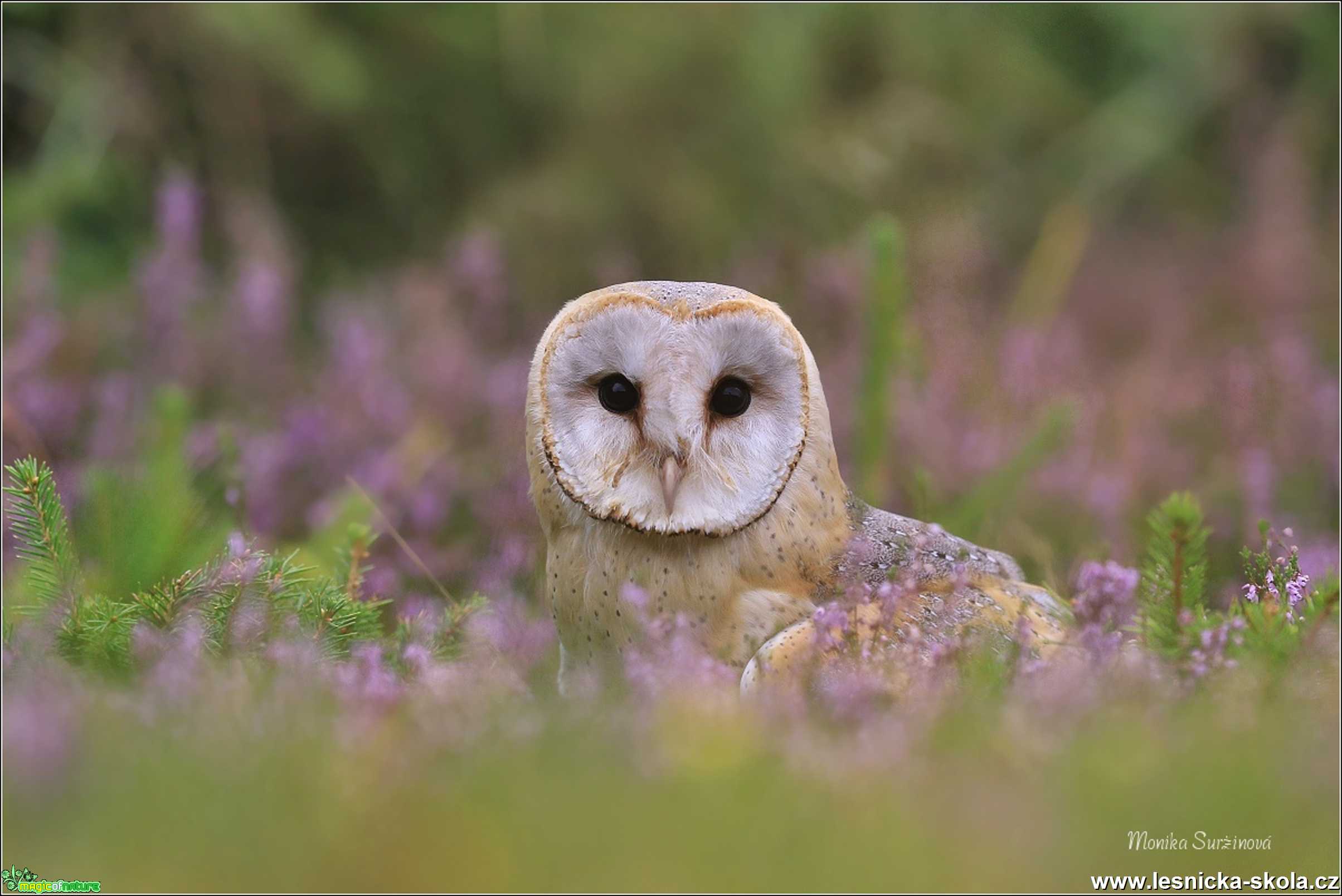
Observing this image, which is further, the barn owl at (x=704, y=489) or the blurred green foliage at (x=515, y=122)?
the blurred green foliage at (x=515, y=122)

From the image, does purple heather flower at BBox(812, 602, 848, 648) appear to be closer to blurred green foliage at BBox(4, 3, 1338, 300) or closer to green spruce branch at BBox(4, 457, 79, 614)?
green spruce branch at BBox(4, 457, 79, 614)

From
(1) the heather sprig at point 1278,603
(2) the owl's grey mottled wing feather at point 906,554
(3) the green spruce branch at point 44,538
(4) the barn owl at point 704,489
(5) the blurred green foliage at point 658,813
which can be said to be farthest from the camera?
(2) the owl's grey mottled wing feather at point 906,554

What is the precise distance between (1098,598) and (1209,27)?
6057 millimetres

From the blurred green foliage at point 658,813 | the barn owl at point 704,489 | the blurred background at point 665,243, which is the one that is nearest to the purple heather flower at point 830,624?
the barn owl at point 704,489

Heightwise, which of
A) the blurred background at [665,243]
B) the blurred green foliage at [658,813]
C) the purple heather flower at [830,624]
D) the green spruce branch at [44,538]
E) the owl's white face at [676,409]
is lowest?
the blurred green foliage at [658,813]

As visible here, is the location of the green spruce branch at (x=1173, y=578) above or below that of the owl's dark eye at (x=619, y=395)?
below

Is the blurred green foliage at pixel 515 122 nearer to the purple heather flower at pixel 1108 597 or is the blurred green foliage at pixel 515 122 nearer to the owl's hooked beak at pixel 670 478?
the owl's hooked beak at pixel 670 478

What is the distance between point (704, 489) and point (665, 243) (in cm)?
387

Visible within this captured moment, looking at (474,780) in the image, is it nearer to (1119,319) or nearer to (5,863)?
(5,863)

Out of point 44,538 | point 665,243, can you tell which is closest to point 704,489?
point 44,538

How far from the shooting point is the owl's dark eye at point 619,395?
213 cm

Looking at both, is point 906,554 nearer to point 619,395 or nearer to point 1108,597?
point 1108,597

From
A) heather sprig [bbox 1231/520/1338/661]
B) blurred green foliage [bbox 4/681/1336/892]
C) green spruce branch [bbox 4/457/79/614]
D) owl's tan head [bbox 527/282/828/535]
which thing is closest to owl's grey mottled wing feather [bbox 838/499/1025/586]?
owl's tan head [bbox 527/282/828/535]

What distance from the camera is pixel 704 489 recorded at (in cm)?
209
